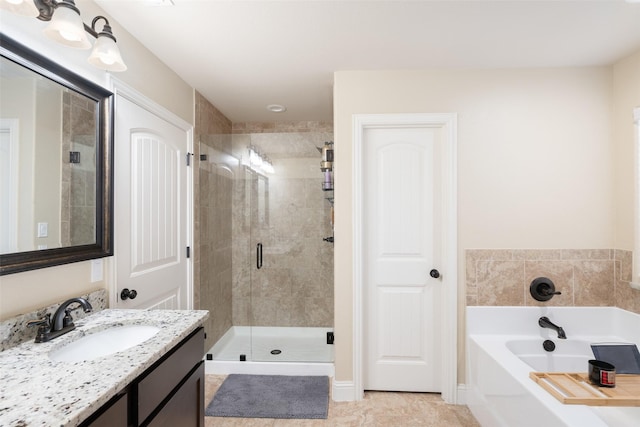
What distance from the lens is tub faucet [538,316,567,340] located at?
2189mm

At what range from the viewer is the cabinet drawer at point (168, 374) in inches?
42.1

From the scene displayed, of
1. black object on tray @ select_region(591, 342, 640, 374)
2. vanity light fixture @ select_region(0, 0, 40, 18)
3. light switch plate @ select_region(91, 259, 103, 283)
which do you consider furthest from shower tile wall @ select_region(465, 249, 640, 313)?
vanity light fixture @ select_region(0, 0, 40, 18)

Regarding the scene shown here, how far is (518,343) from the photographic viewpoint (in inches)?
87.6

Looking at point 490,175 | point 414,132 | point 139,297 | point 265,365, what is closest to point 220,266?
point 265,365

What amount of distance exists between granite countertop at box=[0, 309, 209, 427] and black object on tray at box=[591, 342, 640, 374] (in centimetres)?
213

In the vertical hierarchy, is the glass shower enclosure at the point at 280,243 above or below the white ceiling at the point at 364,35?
below

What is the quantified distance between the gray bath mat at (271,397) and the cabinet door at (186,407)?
2.65ft

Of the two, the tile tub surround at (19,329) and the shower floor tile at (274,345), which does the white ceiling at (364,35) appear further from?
the shower floor tile at (274,345)

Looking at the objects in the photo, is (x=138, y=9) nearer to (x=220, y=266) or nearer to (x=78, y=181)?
(x=78, y=181)

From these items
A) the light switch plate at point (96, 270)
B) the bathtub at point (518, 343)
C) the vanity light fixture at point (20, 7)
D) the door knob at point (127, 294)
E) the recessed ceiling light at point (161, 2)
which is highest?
the recessed ceiling light at point (161, 2)

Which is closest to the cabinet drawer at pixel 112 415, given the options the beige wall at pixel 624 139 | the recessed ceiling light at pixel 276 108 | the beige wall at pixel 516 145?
the beige wall at pixel 516 145

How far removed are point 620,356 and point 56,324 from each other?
8.95 ft

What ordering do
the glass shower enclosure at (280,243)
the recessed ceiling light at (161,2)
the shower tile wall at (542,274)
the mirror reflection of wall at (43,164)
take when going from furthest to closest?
1. the glass shower enclosure at (280,243)
2. the shower tile wall at (542,274)
3. the recessed ceiling light at (161,2)
4. the mirror reflection of wall at (43,164)

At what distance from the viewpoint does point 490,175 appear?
2.33 metres
